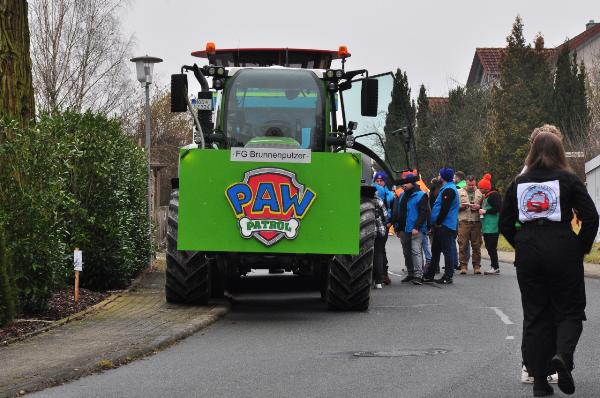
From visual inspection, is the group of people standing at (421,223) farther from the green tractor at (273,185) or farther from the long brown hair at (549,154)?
the long brown hair at (549,154)

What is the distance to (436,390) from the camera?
9.08 meters

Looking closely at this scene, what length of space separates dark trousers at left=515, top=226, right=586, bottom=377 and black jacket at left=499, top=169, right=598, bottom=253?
8 cm

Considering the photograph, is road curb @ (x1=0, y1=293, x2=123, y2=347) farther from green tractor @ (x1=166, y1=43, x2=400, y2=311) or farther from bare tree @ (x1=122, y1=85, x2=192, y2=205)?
bare tree @ (x1=122, y1=85, x2=192, y2=205)

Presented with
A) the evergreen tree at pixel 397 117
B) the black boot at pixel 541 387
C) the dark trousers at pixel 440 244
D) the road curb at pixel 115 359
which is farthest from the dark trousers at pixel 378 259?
the black boot at pixel 541 387

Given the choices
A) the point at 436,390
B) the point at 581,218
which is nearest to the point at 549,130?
the point at 581,218

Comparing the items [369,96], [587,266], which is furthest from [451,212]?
[587,266]

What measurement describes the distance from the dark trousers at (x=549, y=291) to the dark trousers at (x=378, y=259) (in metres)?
10.5

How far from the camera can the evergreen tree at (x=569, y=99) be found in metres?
57.9

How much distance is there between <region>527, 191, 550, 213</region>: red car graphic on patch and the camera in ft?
29.7

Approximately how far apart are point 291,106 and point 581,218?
301 inches

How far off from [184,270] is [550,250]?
23.4ft

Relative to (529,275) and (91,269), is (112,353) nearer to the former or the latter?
(529,275)

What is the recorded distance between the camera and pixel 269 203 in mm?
14445

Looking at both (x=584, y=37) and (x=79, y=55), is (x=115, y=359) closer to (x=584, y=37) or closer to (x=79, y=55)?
(x=79, y=55)
